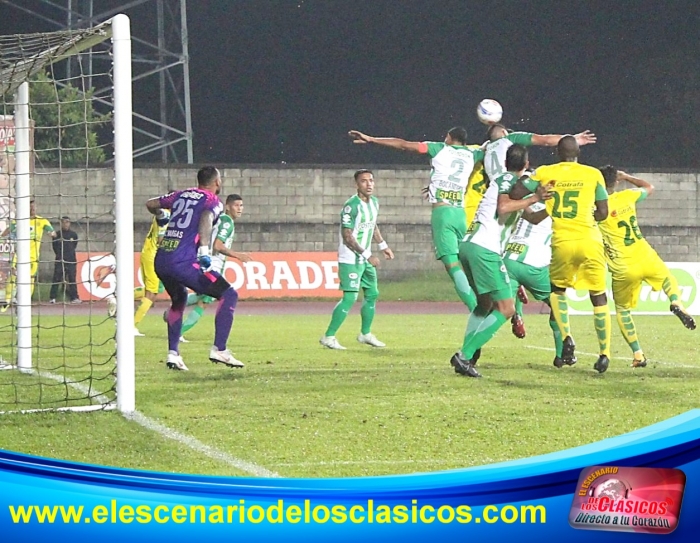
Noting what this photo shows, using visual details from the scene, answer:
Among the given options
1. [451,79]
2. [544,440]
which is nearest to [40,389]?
[544,440]

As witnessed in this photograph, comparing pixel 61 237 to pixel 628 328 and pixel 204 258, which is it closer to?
pixel 204 258

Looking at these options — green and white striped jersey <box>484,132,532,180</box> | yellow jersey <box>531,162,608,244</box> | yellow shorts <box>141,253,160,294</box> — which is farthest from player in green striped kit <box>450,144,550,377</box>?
yellow shorts <box>141,253,160,294</box>

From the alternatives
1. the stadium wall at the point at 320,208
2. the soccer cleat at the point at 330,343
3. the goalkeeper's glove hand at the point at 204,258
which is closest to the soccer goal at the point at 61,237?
the goalkeeper's glove hand at the point at 204,258

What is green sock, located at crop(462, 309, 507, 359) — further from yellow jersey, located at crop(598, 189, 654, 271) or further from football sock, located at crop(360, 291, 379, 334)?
football sock, located at crop(360, 291, 379, 334)

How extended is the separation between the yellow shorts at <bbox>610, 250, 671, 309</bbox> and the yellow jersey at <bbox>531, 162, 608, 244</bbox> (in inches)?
26.3

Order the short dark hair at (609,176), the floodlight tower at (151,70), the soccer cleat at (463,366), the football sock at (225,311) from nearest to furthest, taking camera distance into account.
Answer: the soccer cleat at (463,366), the football sock at (225,311), the short dark hair at (609,176), the floodlight tower at (151,70)

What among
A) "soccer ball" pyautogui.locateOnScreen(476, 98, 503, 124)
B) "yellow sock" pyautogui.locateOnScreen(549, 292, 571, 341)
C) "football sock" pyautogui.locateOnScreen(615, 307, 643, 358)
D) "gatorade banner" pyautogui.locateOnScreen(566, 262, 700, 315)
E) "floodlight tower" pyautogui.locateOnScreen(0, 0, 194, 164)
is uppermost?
"floodlight tower" pyautogui.locateOnScreen(0, 0, 194, 164)

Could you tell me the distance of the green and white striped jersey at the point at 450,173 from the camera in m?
7.52

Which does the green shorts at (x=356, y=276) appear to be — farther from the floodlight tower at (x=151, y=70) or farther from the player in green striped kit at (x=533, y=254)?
the floodlight tower at (x=151, y=70)

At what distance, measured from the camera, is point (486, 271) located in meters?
5.54

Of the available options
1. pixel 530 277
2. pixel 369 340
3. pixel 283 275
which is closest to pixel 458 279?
pixel 369 340

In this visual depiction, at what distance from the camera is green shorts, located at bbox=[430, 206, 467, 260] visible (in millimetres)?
7508

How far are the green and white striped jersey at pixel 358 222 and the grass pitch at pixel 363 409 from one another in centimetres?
67

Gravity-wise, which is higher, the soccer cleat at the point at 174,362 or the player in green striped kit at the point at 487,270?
the player in green striped kit at the point at 487,270
